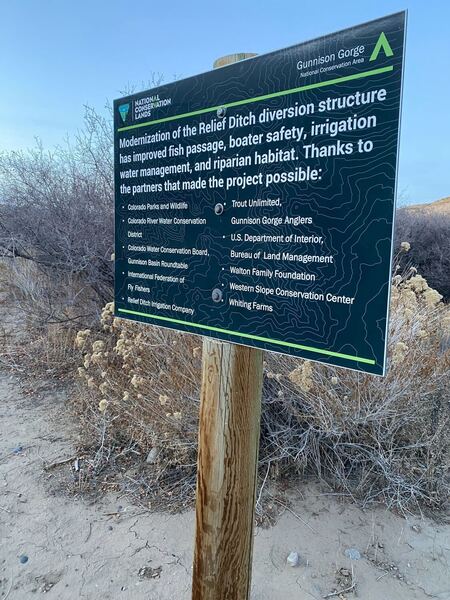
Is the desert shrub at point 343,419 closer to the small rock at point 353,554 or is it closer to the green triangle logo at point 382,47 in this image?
the small rock at point 353,554

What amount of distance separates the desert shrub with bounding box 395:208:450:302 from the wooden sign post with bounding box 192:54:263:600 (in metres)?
8.06

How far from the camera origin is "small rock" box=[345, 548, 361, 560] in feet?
8.00

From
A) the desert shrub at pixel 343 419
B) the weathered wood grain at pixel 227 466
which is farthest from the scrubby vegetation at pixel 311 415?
the weathered wood grain at pixel 227 466

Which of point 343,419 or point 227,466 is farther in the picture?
point 343,419

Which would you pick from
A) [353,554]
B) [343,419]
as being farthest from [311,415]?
[353,554]

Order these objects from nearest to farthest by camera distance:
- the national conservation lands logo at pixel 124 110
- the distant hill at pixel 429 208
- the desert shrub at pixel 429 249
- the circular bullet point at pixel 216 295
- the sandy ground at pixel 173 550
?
the circular bullet point at pixel 216 295, the national conservation lands logo at pixel 124 110, the sandy ground at pixel 173 550, the desert shrub at pixel 429 249, the distant hill at pixel 429 208

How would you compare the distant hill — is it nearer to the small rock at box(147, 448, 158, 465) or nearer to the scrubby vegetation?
the scrubby vegetation

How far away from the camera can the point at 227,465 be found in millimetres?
1637

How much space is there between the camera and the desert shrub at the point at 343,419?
9.30ft

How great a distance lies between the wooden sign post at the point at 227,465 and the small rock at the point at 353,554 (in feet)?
3.22

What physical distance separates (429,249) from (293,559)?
29.8 feet

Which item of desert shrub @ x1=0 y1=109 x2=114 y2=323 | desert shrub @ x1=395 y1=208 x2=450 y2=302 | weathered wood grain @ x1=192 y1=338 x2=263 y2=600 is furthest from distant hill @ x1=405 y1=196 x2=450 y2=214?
weathered wood grain @ x1=192 y1=338 x2=263 y2=600

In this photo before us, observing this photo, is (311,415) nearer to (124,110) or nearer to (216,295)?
(216,295)

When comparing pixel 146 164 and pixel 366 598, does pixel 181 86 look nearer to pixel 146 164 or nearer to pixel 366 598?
pixel 146 164
